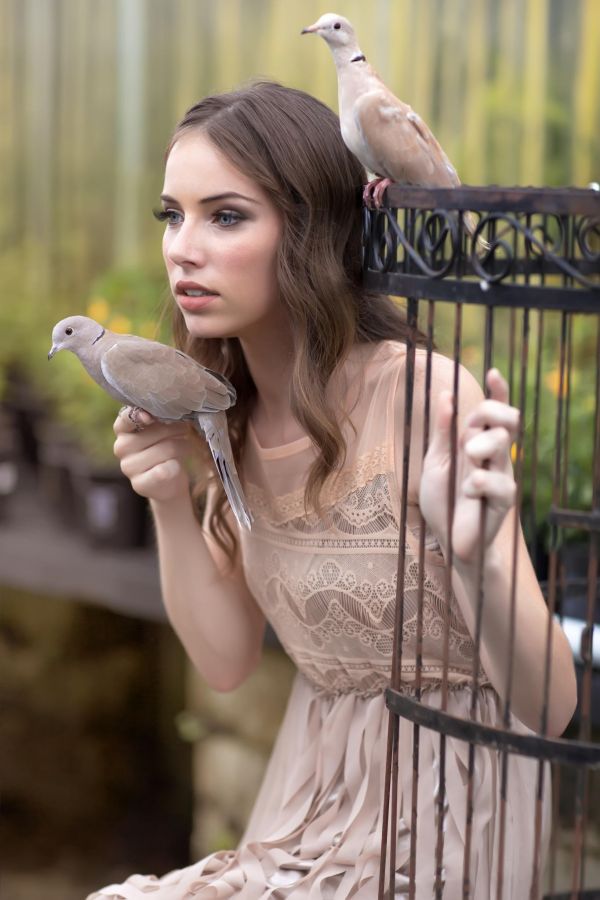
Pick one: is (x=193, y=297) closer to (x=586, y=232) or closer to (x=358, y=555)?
(x=358, y=555)

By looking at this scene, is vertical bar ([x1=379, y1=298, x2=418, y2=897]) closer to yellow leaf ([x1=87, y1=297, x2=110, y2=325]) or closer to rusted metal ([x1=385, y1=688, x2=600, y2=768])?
rusted metal ([x1=385, y1=688, x2=600, y2=768])

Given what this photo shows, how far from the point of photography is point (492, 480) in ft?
3.48

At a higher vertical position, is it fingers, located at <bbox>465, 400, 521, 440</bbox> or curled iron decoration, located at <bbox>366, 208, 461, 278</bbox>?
curled iron decoration, located at <bbox>366, 208, 461, 278</bbox>

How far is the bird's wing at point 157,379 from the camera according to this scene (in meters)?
1.31

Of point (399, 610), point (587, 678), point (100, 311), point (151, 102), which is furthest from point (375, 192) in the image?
point (151, 102)

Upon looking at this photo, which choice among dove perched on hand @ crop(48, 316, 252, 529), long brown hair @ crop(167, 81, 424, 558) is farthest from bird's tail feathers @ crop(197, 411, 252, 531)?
long brown hair @ crop(167, 81, 424, 558)

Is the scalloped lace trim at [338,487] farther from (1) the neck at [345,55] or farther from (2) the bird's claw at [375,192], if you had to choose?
(1) the neck at [345,55]

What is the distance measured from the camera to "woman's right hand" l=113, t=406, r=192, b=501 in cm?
147

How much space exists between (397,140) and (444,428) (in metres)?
0.30

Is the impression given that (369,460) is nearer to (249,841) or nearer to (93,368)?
(93,368)

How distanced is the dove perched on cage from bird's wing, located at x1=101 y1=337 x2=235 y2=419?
27 centimetres

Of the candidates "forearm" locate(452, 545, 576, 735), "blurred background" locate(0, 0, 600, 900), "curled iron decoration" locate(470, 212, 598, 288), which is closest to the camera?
"curled iron decoration" locate(470, 212, 598, 288)

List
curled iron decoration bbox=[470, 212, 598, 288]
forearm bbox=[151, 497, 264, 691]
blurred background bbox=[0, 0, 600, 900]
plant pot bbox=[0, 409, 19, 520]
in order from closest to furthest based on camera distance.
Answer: curled iron decoration bbox=[470, 212, 598, 288], forearm bbox=[151, 497, 264, 691], blurred background bbox=[0, 0, 600, 900], plant pot bbox=[0, 409, 19, 520]

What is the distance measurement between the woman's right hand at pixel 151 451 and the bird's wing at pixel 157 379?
137mm
